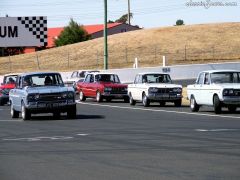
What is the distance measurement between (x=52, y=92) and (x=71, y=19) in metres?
99.2

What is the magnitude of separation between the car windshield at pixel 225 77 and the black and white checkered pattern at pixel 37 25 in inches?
1511

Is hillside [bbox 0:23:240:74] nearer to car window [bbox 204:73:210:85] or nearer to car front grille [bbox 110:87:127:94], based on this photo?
car front grille [bbox 110:87:127:94]

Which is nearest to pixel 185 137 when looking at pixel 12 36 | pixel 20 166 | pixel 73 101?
pixel 20 166

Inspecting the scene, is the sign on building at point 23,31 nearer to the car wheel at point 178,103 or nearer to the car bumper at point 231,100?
the car wheel at point 178,103

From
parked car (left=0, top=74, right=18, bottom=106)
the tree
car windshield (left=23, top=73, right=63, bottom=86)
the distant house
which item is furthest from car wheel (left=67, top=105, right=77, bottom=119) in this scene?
the distant house

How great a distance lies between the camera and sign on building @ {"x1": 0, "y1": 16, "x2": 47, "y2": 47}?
66000 millimetres

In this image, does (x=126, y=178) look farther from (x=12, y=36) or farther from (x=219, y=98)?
(x=12, y=36)

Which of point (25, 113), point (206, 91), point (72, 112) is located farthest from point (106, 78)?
point (25, 113)

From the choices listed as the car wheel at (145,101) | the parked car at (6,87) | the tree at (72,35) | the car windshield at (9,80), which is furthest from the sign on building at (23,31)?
the tree at (72,35)

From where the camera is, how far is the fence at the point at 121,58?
251 ft

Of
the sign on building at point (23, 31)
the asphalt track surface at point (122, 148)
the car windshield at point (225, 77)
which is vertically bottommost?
the asphalt track surface at point (122, 148)

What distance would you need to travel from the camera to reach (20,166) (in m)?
12.9

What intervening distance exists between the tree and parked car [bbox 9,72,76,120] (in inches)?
3752

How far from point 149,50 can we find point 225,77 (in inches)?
2305
